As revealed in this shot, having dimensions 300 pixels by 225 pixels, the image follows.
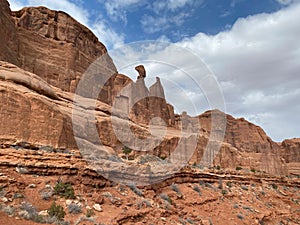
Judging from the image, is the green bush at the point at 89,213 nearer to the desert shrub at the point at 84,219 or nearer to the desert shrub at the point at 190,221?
the desert shrub at the point at 84,219

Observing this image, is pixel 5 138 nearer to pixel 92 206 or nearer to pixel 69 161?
pixel 69 161

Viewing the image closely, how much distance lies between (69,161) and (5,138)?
3045mm

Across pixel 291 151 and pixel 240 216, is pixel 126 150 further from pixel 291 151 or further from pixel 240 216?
pixel 291 151

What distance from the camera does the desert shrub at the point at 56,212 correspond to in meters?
8.16

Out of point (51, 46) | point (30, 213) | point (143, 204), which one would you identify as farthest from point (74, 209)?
point (51, 46)

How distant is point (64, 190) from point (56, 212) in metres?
1.27

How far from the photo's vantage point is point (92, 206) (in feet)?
31.2

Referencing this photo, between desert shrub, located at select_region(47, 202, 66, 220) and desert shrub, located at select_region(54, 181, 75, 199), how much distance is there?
812mm

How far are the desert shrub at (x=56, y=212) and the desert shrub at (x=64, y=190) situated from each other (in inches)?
32.0

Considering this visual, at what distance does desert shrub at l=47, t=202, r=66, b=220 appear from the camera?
8164mm

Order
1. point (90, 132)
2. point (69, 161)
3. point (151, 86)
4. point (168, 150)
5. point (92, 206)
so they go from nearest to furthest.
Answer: point (92, 206)
point (69, 161)
point (90, 132)
point (168, 150)
point (151, 86)

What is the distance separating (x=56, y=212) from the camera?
8.25 m

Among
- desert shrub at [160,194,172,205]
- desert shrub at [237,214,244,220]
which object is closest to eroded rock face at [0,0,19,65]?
desert shrub at [160,194,172,205]

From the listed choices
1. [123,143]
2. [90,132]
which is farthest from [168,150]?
[90,132]
